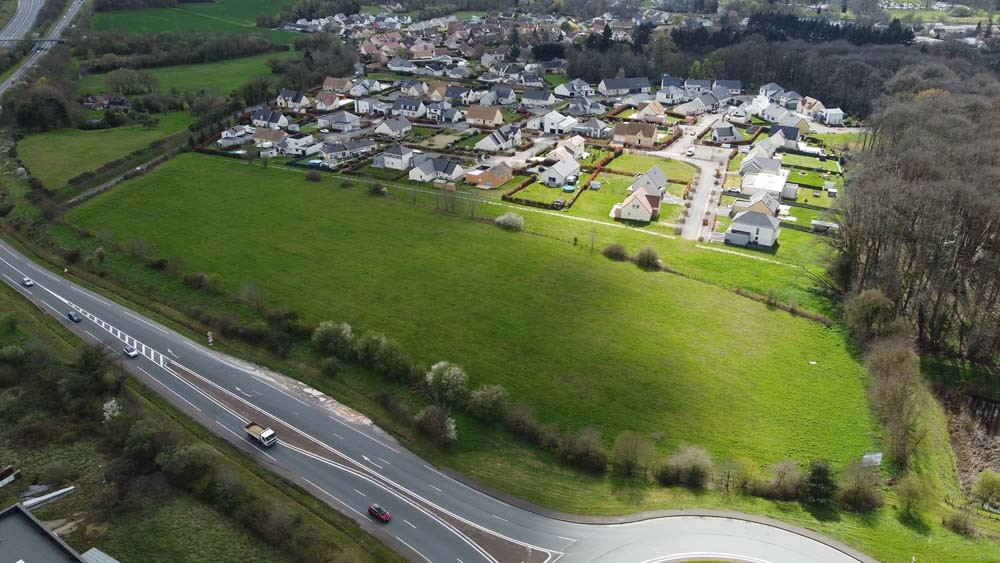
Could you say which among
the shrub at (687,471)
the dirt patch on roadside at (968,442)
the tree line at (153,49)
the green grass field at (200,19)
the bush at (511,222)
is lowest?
the dirt patch on roadside at (968,442)

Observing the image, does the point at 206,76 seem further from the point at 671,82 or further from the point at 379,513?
the point at 379,513

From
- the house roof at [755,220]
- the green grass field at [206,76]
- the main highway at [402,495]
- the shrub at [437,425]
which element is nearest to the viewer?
the main highway at [402,495]

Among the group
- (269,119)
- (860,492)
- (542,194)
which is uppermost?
(269,119)

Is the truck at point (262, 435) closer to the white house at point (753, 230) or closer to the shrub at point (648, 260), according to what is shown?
the shrub at point (648, 260)

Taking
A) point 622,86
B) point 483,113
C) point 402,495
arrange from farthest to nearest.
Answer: point 622,86 → point 483,113 → point 402,495

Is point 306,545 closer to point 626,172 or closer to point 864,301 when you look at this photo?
point 864,301

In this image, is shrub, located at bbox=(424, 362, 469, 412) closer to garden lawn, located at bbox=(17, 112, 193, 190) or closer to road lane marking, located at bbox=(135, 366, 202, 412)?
road lane marking, located at bbox=(135, 366, 202, 412)

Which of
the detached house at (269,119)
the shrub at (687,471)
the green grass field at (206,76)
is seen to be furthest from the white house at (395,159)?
the shrub at (687,471)

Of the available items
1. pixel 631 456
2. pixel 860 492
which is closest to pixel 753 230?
pixel 860 492
